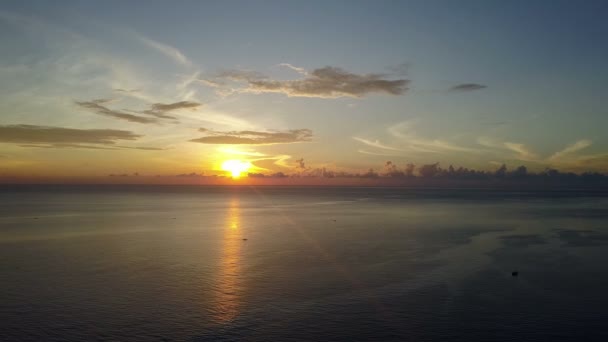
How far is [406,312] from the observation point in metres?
24.8

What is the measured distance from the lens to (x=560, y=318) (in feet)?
78.7

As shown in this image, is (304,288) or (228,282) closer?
(304,288)

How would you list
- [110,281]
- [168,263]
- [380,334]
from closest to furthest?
[380,334] < [110,281] < [168,263]

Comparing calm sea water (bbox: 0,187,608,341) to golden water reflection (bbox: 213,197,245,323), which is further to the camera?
golden water reflection (bbox: 213,197,245,323)

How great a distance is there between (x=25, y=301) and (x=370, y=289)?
70.7 feet

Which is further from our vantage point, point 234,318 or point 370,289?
point 370,289

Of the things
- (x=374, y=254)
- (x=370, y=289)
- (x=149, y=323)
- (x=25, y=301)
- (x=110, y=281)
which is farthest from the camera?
(x=374, y=254)

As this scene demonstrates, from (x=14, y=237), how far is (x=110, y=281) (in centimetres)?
3201

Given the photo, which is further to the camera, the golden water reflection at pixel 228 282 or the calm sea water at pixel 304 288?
the golden water reflection at pixel 228 282

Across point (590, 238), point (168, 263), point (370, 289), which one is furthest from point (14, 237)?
point (590, 238)

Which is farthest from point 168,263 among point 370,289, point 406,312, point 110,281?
point 406,312

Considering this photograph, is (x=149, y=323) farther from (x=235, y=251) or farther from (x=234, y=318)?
(x=235, y=251)

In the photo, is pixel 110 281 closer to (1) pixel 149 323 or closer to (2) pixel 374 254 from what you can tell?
(1) pixel 149 323

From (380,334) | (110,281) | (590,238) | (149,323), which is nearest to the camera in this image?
(380,334)
